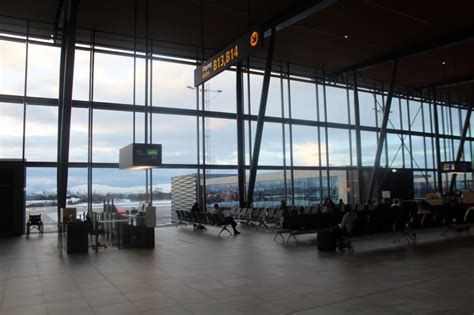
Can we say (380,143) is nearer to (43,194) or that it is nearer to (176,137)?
(176,137)

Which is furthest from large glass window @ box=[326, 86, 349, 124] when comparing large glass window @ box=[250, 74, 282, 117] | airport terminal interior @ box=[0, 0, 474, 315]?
large glass window @ box=[250, 74, 282, 117]

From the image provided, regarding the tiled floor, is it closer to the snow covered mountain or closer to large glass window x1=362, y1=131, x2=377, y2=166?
the snow covered mountain

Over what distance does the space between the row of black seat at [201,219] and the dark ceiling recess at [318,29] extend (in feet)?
22.3

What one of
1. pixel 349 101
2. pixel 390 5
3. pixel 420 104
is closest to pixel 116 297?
pixel 390 5

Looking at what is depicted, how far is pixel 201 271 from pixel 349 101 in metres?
19.2

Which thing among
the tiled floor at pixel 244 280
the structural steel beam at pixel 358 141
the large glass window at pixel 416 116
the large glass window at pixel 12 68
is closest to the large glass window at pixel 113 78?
the large glass window at pixel 12 68

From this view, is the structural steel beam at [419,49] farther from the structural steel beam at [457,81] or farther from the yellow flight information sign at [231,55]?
the yellow flight information sign at [231,55]

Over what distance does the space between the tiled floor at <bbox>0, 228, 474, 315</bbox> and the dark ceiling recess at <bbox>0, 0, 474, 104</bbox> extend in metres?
6.87

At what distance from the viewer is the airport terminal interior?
622 centimetres

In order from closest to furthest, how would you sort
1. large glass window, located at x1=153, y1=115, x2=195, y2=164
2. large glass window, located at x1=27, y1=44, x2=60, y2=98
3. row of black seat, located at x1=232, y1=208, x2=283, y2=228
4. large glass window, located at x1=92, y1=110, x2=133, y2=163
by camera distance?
row of black seat, located at x1=232, y1=208, x2=283, y2=228 < large glass window, located at x1=27, y1=44, x2=60, y2=98 < large glass window, located at x1=92, y1=110, x2=133, y2=163 < large glass window, located at x1=153, y1=115, x2=195, y2=164

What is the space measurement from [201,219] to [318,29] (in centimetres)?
913

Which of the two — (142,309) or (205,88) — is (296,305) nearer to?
(142,309)

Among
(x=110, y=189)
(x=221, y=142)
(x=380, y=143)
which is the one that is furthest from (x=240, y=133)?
(x=380, y=143)

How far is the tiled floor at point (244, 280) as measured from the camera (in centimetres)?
493
